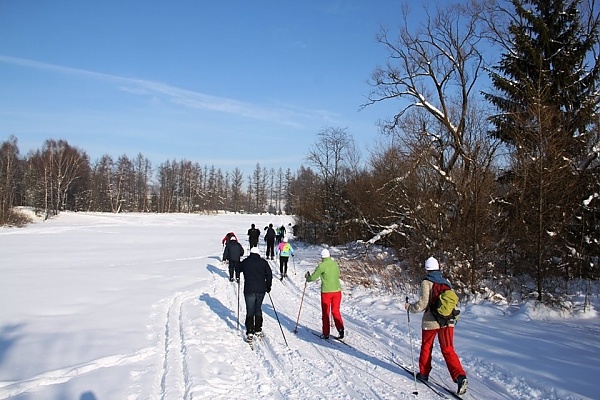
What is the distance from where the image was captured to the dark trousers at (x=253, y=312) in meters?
8.12

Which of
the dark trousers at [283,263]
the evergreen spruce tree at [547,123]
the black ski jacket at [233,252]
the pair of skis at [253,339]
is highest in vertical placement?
the evergreen spruce tree at [547,123]

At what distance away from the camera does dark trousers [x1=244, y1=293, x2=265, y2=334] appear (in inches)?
320

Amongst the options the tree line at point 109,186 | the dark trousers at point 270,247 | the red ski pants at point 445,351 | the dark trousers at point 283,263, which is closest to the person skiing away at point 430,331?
the red ski pants at point 445,351

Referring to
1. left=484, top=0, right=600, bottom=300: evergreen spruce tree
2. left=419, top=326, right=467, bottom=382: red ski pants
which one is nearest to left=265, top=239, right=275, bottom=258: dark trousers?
left=484, top=0, right=600, bottom=300: evergreen spruce tree

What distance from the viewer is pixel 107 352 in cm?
691

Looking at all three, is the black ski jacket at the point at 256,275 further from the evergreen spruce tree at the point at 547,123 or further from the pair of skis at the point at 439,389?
the evergreen spruce tree at the point at 547,123

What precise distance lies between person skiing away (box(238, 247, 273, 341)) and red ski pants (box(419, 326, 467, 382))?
3.30 metres

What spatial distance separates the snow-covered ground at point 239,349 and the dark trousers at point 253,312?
354 mm

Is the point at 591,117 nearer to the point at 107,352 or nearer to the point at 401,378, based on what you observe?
the point at 401,378

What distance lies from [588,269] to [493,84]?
6.91 meters

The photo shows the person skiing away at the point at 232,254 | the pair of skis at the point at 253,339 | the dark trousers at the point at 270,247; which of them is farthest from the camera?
the dark trousers at the point at 270,247

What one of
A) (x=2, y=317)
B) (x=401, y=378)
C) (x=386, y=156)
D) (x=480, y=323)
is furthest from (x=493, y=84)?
(x=2, y=317)

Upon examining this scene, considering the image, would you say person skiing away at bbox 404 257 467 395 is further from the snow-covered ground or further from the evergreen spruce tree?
the evergreen spruce tree

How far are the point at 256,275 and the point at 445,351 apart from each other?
153 inches
